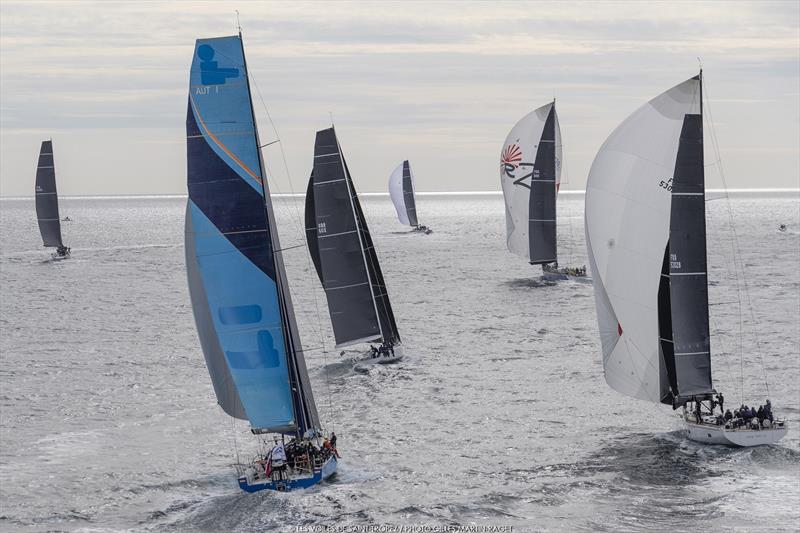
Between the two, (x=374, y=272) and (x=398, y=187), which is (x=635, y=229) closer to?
(x=374, y=272)

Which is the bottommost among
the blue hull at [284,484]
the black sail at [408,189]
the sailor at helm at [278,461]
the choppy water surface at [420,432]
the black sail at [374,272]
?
the choppy water surface at [420,432]

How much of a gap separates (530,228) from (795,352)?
1114 inches

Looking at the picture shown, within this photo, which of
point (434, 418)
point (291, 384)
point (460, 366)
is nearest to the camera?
point (291, 384)

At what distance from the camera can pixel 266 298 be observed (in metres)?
31.2

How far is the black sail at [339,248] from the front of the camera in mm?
51656

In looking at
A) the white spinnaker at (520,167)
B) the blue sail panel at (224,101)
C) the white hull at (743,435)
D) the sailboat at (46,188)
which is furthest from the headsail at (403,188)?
the blue sail panel at (224,101)

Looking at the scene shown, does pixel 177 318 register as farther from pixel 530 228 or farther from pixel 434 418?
pixel 434 418

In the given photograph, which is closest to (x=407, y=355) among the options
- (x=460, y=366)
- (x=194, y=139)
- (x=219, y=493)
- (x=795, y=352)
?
(x=460, y=366)

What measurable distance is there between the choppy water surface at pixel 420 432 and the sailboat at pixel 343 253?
Result: 9.70ft

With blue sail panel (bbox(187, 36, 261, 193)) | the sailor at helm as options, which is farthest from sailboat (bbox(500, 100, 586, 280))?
the sailor at helm

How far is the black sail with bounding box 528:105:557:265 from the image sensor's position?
260 feet

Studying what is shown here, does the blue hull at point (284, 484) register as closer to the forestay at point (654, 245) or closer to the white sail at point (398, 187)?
the forestay at point (654, 245)

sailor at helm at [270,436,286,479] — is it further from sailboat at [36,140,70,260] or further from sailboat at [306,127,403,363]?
sailboat at [36,140,70,260]

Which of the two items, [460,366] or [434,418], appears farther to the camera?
[460,366]
